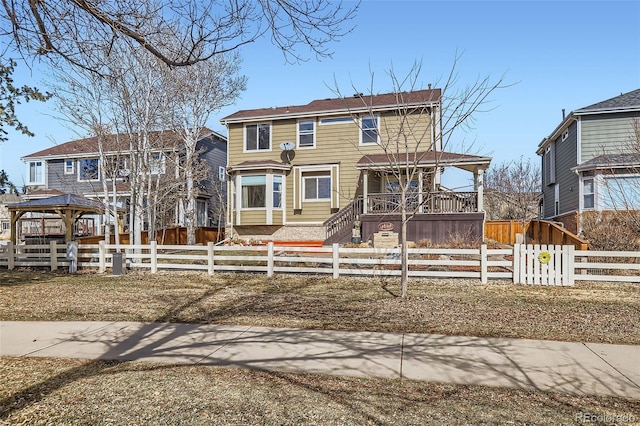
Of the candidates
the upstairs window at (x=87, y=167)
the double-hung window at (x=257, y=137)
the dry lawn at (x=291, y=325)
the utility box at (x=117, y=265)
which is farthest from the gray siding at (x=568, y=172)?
the upstairs window at (x=87, y=167)

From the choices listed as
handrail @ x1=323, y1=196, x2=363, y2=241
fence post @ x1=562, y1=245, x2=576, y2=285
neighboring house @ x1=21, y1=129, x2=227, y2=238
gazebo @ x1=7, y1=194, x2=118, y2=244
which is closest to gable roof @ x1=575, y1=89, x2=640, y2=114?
handrail @ x1=323, y1=196, x2=363, y2=241

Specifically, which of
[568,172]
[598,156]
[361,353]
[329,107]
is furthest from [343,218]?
[361,353]

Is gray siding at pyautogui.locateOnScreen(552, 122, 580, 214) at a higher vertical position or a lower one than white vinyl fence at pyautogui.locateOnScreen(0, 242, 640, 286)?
higher

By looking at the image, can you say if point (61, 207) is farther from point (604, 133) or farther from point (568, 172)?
point (568, 172)

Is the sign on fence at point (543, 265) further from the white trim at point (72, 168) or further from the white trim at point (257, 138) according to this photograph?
the white trim at point (72, 168)

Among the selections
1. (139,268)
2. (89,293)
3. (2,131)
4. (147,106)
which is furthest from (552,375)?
(147,106)

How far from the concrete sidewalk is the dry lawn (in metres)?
0.30

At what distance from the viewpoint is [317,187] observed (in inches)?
869

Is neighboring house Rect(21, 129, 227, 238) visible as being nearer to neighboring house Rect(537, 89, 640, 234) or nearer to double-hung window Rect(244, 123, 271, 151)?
double-hung window Rect(244, 123, 271, 151)

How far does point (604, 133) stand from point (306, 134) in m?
14.7

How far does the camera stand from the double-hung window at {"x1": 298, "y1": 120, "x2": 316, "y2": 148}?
22.2 meters

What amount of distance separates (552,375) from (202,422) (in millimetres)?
3651

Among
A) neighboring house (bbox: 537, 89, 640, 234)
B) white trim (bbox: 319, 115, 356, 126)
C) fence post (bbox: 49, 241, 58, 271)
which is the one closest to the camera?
fence post (bbox: 49, 241, 58, 271)

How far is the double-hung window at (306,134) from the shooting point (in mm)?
22180
